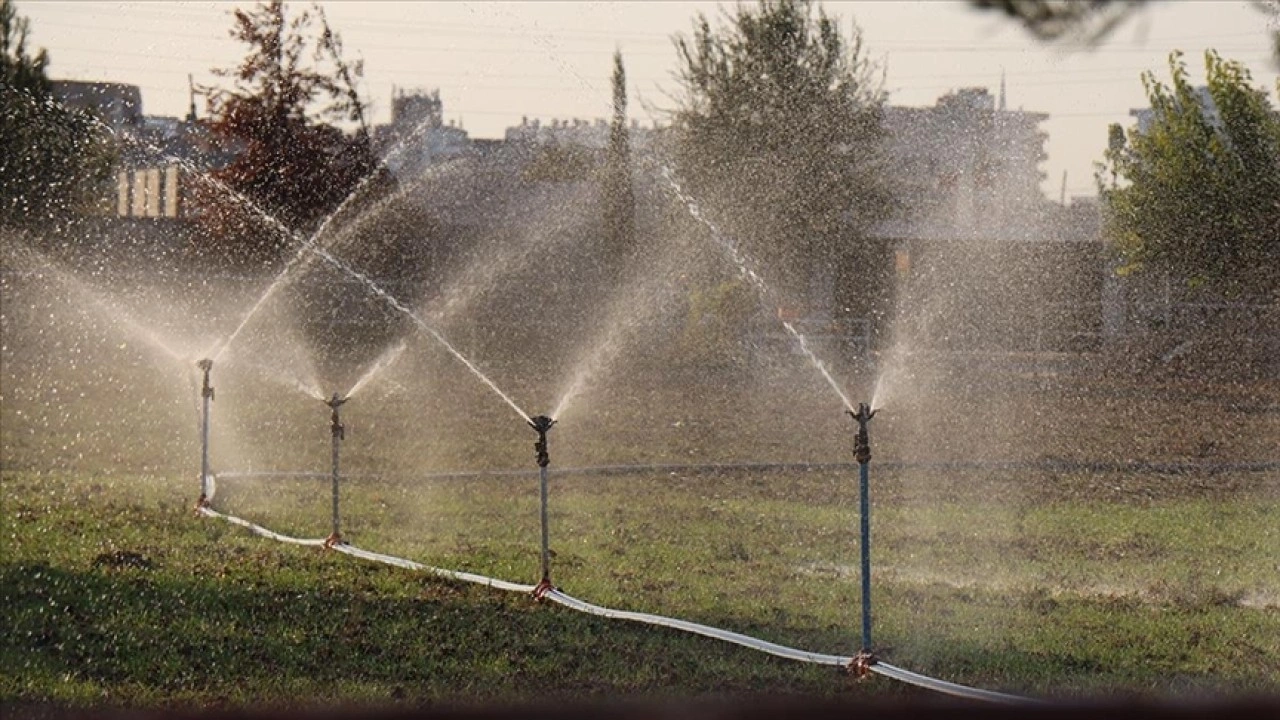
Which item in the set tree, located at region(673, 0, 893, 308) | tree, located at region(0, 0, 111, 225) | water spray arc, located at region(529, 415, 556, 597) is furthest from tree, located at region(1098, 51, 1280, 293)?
water spray arc, located at region(529, 415, 556, 597)

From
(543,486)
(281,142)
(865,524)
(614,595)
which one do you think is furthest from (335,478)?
(281,142)

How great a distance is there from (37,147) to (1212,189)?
66.1 ft

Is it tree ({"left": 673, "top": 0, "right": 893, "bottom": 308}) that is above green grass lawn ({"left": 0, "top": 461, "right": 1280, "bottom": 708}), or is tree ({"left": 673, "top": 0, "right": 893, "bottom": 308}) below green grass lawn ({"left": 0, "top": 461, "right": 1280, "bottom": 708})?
above

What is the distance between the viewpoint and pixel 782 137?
110ft

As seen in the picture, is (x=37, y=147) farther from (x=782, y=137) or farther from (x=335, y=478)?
(x=335, y=478)

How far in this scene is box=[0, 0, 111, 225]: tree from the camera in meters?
30.8

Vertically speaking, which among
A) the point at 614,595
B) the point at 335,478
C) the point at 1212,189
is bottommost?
the point at 614,595

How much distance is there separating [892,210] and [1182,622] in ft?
87.5

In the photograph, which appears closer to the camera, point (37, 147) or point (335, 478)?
point (335, 478)

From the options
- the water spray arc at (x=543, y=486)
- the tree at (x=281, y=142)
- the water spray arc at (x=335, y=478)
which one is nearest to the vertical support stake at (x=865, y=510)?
the water spray arc at (x=543, y=486)

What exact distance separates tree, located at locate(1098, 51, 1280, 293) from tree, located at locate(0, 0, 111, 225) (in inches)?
727

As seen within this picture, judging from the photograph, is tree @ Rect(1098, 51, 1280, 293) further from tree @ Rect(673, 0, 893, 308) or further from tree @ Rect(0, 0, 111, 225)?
tree @ Rect(0, 0, 111, 225)

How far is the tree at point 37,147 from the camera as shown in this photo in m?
30.8

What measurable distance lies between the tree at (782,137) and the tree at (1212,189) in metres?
5.04
